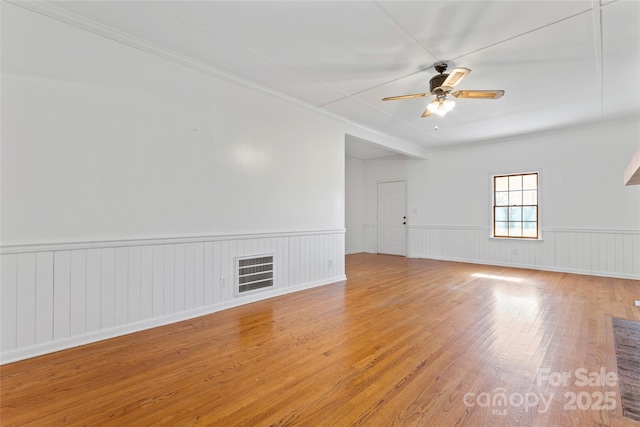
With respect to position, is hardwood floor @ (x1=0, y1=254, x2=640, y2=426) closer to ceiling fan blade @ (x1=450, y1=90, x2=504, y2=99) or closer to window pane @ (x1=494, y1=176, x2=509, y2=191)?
ceiling fan blade @ (x1=450, y1=90, x2=504, y2=99)

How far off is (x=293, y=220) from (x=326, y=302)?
47.9 inches

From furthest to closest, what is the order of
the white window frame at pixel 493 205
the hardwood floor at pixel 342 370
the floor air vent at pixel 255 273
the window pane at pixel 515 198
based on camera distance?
the window pane at pixel 515 198
the white window frame at pixel 493 205
the floor air vent at pixel 255 273
the hardwood floor at pixel 342 370

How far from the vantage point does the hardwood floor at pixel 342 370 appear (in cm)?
162

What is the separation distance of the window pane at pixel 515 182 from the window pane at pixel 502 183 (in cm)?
7

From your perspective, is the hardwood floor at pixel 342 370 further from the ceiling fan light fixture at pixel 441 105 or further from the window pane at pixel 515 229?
the window pane at pixel 515 229

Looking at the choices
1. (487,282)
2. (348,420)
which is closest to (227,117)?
(348,420)

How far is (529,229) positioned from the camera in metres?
5.98

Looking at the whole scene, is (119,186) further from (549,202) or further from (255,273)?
(549,202)

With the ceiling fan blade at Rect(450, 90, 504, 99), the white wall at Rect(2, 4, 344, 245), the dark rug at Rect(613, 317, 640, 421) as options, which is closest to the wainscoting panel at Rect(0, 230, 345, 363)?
the white wall at Rect(2, 4, 344, 245)

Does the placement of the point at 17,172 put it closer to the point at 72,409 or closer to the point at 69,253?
the point at 69,253

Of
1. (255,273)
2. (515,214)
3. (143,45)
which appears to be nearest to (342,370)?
(255,273)

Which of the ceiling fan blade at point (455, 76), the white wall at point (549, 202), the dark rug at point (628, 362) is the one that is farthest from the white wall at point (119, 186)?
the white wall at point (549, 202)

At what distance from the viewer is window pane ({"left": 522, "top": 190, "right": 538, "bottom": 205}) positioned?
19.3ft

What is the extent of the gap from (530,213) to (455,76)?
4491mm
